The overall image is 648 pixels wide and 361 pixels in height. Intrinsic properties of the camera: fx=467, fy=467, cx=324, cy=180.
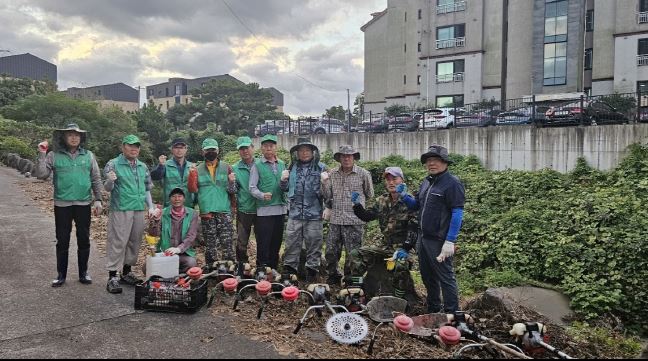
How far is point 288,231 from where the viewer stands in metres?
5.61

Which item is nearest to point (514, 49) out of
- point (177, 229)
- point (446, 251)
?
point (446, 251)

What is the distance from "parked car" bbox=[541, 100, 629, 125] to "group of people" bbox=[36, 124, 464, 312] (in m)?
11.1

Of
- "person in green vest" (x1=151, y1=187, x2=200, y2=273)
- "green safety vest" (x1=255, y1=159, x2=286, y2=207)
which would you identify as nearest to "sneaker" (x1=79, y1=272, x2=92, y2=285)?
"person in green vest" (x1=151, y1=187, x2=200, y2=273)

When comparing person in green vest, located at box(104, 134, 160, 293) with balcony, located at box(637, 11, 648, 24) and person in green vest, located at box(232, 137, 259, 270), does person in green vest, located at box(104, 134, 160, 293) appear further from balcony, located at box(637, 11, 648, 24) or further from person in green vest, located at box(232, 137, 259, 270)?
balcony, located at box(637, 11, 648, 24)

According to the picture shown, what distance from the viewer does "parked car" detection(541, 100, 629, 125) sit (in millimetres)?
13273

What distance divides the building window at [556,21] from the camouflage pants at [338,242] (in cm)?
2812

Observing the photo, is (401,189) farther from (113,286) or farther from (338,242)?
(113,286)

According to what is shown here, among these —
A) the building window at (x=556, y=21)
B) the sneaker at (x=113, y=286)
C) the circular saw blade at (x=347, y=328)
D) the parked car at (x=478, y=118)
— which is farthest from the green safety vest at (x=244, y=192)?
the building window at (x=556, y=21)

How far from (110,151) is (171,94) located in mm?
55119

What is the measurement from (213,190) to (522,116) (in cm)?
1280

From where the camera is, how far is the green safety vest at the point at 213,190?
220 inches

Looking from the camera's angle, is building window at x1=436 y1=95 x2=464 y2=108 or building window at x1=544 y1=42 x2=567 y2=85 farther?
building window at x1=436 y1=95 x2=464 y2=108

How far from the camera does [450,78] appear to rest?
32594 mm

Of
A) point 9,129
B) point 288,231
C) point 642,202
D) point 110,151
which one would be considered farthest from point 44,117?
point 642,202
